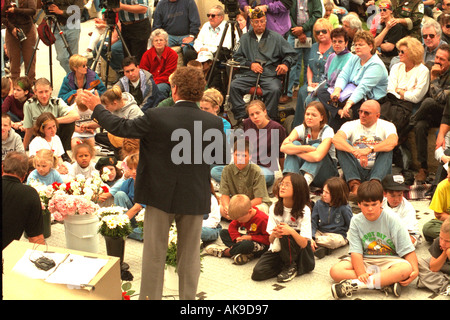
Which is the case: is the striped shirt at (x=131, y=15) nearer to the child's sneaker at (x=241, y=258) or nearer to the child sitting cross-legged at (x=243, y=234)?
the child sitting cross-legged at (x=243, y=234)

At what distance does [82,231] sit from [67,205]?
244 mm

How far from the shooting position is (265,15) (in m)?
8.40

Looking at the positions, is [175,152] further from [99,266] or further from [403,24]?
[403,24]

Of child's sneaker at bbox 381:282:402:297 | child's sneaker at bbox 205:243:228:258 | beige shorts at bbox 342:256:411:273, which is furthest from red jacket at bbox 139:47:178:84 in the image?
child's sneaker at bbox 381:282:402:297

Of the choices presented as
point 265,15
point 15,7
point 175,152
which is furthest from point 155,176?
point 15,7

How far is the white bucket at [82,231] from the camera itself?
5.27 metres

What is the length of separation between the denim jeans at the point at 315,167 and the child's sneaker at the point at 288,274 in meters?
1.43

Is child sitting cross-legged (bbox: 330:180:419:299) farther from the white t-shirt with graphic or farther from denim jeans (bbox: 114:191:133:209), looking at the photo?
denim jeans (bbox: 114:191:133:209)

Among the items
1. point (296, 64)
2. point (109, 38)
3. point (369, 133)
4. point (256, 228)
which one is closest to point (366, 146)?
point (369, 133)

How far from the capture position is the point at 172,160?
401 cm

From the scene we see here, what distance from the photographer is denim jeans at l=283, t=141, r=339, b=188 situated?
641 cm

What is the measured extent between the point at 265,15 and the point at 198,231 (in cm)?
473

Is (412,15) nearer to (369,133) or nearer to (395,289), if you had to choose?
(369,133)

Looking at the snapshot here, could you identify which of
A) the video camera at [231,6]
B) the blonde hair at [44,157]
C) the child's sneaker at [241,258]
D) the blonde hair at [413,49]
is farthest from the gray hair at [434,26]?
the blonde hair at [44,157]
